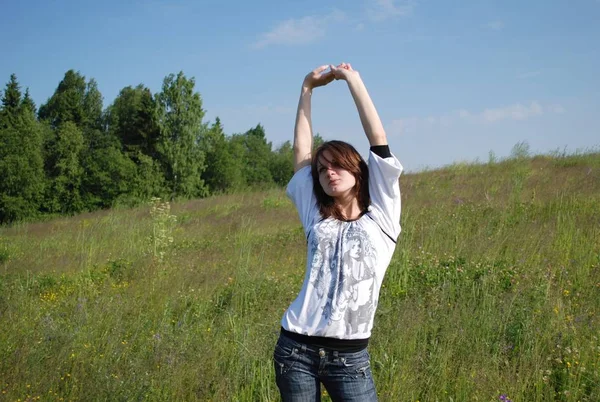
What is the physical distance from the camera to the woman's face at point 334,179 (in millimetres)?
2107

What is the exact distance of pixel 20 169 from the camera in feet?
103

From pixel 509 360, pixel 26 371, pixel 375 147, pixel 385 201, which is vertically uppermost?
pixel 375 147

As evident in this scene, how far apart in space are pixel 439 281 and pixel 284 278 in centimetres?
157

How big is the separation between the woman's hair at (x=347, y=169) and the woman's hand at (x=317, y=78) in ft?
1.22

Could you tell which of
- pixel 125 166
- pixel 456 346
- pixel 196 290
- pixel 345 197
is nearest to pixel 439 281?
pixel 456 346

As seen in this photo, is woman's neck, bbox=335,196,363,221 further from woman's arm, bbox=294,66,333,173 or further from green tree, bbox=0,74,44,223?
green tree, bbox=0,74,44,223

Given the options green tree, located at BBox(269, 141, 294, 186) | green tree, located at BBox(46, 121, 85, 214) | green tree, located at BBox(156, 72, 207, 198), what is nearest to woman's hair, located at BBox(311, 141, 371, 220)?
green tree, located at BBox(46, 121, 85, 214)

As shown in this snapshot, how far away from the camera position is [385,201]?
6.82ft

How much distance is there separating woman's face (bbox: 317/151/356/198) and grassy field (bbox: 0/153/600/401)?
5.02 ft

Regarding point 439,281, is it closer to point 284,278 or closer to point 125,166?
point 284,278

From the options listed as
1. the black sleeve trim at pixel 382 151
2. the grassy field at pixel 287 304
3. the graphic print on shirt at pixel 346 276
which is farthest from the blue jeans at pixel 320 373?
the grassy field at pixel 287 304

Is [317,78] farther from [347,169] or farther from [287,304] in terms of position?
[287,304]

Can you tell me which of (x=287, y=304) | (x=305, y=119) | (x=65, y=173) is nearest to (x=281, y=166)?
(x=65, y=173)

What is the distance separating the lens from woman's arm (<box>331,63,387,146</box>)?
2.11 metres
